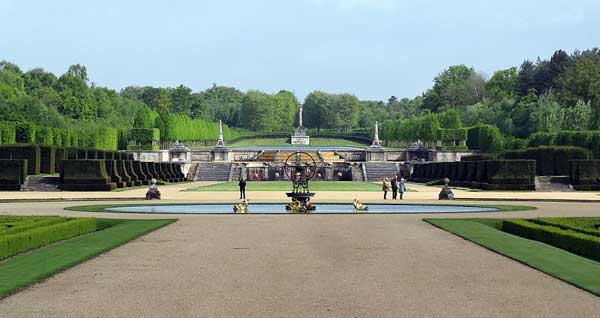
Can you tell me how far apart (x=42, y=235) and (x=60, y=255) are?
6.99 ft

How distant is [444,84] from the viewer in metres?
169

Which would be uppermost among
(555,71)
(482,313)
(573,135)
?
(555,71)

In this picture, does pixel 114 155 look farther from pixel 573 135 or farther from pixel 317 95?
pixel 317 95

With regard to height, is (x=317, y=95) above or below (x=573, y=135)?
above

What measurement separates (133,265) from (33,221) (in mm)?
6559

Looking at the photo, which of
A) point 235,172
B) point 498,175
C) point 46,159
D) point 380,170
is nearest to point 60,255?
point 498,175

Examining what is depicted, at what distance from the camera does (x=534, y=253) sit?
16.7 m

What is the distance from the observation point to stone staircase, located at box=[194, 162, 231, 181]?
80875mm

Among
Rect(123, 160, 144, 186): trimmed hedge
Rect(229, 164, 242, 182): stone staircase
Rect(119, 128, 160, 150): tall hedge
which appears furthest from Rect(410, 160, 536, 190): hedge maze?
Rect(119, 128, 160, 150): tall hedge

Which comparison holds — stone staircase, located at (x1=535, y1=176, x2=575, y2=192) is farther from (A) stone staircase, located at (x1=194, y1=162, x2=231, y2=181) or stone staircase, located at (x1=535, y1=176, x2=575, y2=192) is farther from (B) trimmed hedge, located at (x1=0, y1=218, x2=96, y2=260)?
(B) trimmed hedge, located at (x1=0, y1=218, x2=96, y2=260)

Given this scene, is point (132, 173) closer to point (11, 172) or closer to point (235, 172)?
point (11, 172)

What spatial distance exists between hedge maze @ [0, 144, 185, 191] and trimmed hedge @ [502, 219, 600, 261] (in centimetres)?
3362

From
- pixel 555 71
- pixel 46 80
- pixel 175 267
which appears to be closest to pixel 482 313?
pixel 175 267

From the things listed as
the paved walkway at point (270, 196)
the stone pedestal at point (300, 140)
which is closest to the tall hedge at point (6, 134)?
the paved walkway at point (270, 196)
